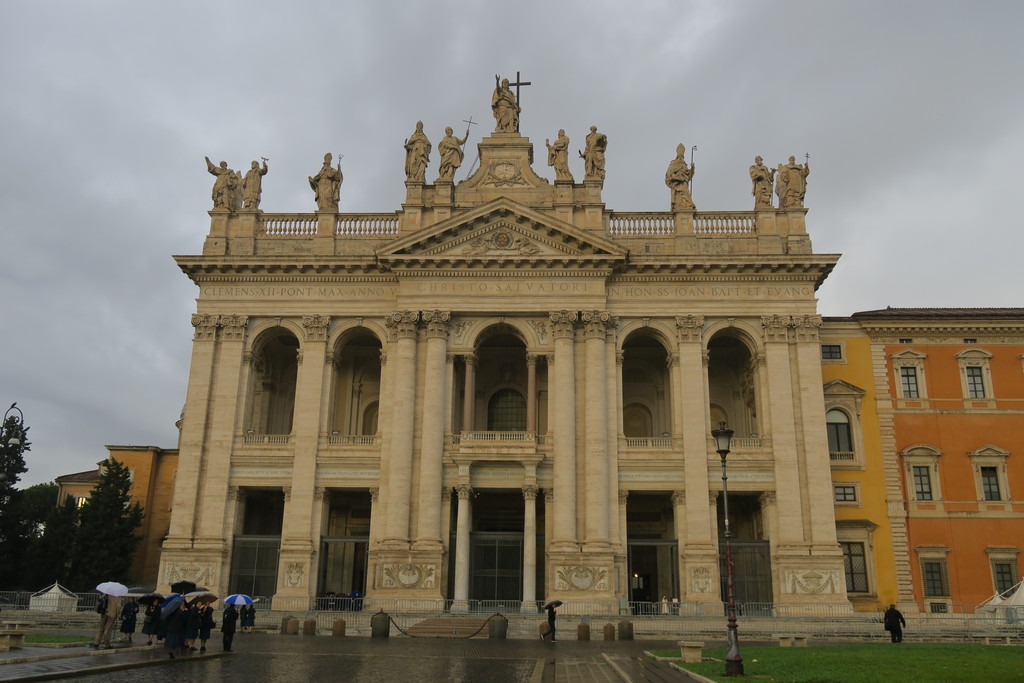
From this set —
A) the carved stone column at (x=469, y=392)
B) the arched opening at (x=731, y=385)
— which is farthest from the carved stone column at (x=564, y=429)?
the arched opening at (x=731, y=385)

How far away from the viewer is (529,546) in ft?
124

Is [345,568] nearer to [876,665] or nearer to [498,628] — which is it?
[498,628]

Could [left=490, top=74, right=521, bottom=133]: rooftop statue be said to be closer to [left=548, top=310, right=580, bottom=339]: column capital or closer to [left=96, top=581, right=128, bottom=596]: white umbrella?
[left=548, top=310, right=580, bottom=339]: column capital

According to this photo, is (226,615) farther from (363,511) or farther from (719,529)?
(719,529)

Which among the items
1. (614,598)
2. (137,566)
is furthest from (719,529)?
(137,566)

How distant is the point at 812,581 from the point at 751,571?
267cm

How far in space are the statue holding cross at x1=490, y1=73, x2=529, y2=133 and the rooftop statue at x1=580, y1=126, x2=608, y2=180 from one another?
399cm

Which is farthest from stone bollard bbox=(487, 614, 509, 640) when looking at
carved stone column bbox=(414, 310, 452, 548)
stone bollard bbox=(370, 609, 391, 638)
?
carved stone column bbox=(414, 310, 452, 548)

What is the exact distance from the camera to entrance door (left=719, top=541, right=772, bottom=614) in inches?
1500

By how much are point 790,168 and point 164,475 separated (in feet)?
127

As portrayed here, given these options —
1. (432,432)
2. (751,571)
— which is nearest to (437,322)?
(432,432)

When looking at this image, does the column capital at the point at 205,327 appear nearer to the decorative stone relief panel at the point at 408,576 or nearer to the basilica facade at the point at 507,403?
the basilica facade at the point at 507,403

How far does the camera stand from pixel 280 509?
4422cm

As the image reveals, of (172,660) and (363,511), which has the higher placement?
(363,511)
